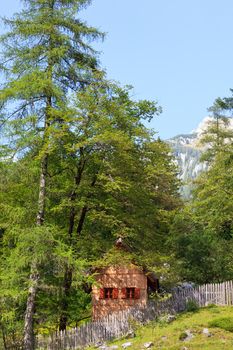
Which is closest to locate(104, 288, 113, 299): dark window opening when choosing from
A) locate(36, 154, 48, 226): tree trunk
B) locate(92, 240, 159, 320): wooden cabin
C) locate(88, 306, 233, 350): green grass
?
locate(92, 240, 159, 320): wooden cabin

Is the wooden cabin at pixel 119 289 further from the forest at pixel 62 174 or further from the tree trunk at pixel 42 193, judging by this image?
the tree trunk at pixel 42 193

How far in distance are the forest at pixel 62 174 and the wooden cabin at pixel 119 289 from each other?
116 centimetres

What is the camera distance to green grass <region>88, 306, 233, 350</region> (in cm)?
1792

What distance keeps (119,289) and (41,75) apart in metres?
13.4

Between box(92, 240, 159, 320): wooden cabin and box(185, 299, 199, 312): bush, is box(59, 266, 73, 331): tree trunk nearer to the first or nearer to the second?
box(92, 240, 159, 320): wooden cabin

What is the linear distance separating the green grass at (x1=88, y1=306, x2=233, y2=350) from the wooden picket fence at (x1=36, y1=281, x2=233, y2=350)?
905 millimetres

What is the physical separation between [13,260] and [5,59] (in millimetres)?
9513

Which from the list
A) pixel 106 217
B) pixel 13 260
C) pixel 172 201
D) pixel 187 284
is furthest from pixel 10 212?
pixel 172 201

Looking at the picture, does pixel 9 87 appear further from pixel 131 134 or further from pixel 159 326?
pixel 159 326

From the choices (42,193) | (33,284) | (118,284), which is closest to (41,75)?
(42,193)

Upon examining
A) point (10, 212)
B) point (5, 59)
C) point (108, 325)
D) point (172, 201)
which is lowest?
point (108, 325)

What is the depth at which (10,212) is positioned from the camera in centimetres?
1927

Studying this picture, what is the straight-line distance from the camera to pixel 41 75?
63.9 ft

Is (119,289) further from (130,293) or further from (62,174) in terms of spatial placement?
(62,174)
